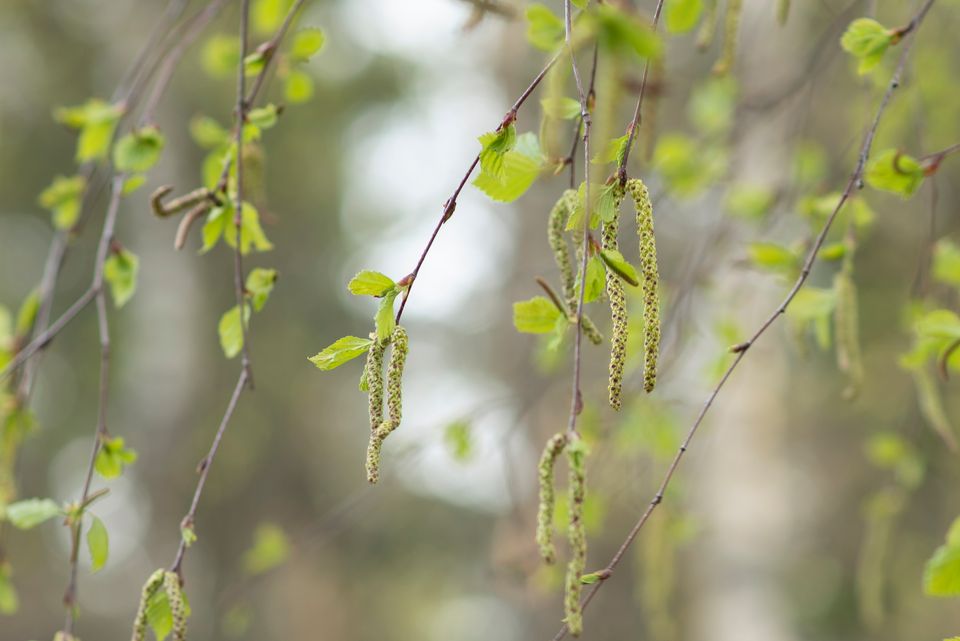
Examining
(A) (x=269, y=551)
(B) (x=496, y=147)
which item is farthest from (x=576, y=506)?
(A) (x=269, y=551)

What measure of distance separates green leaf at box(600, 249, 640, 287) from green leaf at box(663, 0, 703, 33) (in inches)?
16.1

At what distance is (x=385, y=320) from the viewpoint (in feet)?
2.99

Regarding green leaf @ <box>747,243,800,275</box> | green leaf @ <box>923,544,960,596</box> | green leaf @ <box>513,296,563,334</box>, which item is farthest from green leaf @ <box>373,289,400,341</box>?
green leaf @ <box>747,243,800,275</box>

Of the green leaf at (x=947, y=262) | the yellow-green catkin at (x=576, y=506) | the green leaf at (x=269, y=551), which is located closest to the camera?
the yellow-green catkin at (x=576, y=506)

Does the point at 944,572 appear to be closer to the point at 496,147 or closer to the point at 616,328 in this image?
the point at 616,328

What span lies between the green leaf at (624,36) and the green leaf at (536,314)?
382 millimetres

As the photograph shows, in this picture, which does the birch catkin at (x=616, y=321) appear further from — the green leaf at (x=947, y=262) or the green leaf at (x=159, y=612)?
the green leaf at (x=947, y=262)

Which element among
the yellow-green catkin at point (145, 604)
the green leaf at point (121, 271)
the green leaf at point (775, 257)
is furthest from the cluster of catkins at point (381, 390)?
the green leaf at point (775, 257)

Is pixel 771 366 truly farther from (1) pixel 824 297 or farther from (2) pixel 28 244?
(2) pixel 28 244

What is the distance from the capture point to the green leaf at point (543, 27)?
1175mm

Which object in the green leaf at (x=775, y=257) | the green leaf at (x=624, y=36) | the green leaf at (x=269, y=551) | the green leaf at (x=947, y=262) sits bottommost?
the green leaf at (x=624, y=36)

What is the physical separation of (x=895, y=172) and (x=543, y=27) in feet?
1.80

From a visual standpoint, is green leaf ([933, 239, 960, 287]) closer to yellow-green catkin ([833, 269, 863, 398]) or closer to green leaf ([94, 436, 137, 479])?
yellow-green catkin ([833, 269, 863, 398])

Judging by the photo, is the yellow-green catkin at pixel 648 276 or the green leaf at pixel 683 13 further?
the green leaf at pixel 683 13
